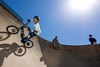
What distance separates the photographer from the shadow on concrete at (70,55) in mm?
15227

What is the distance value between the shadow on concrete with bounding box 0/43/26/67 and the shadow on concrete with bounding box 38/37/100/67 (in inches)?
98.4

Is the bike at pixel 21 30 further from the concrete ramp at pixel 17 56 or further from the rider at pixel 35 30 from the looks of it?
the concrete ramp at pixel 17 56

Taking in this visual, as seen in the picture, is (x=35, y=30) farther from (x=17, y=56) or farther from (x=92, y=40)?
(x=92, y=40)

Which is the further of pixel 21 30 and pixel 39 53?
pixel 39 53

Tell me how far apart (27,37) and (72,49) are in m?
6.44

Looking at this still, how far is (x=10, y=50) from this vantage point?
36.9 feet

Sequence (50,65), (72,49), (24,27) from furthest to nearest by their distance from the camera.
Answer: (72,49) < (50,65) < (24,27)

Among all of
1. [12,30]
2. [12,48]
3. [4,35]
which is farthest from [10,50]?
[12,30]

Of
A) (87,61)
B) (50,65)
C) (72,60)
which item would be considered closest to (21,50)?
(50,65)

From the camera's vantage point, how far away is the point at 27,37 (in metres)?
12.4

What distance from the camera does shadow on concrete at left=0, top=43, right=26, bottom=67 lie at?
34.2ft

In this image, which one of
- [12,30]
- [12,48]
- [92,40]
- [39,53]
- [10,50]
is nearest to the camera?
[10,50]

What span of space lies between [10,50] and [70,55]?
7105 mm

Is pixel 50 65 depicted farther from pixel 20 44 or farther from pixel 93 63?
pixel 93 63
